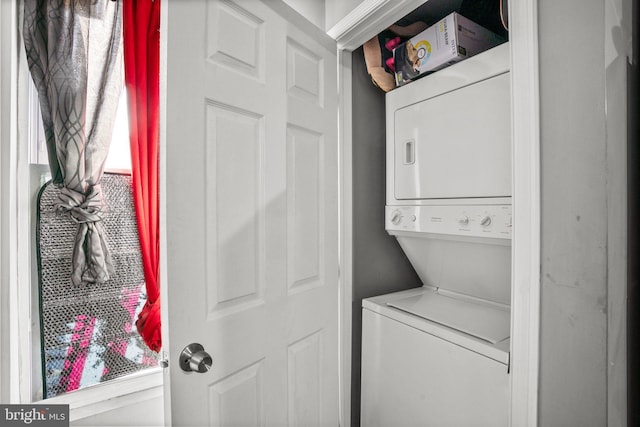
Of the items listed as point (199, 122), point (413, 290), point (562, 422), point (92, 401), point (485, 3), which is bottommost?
point (92, 401)

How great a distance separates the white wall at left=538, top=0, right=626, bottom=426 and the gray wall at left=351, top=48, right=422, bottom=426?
0.83 meters

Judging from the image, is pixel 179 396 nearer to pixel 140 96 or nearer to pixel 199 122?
pixel 199 122

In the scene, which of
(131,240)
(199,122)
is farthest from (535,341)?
(131,240)

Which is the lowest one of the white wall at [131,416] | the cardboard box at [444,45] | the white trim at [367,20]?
the white wall at [131,416]

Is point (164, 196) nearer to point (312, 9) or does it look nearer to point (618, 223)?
point (618, 223)

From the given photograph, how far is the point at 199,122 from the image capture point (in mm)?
932

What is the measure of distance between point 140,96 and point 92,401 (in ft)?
4.22

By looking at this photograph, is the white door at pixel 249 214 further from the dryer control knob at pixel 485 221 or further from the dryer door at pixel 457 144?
the dryer control knob at pixel 485 221

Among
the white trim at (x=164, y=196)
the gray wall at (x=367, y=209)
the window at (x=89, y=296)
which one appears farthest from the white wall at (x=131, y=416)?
the gray wall at (x=367, y=209)

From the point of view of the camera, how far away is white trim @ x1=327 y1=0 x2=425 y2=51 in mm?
1173

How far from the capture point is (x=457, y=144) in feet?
4.12

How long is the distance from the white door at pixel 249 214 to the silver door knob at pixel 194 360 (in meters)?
0.02

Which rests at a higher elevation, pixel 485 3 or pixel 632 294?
pixel 485 3

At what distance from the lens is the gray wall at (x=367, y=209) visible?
61.1 inches
